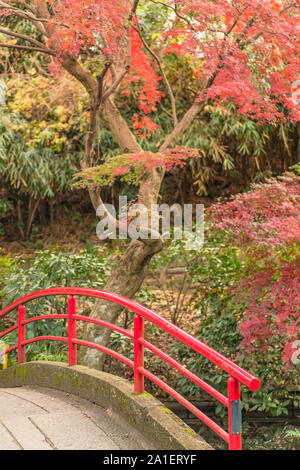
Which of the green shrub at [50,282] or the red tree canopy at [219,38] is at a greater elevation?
the red tree canopy at [219,38]

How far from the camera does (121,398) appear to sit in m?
3.38

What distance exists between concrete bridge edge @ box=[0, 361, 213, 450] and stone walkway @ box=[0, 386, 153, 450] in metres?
0.07

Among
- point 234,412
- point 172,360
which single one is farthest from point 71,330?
point 234,412

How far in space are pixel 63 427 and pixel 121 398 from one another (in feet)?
1.34

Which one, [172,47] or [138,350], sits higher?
[172,47]

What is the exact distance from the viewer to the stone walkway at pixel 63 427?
3012 millimetres

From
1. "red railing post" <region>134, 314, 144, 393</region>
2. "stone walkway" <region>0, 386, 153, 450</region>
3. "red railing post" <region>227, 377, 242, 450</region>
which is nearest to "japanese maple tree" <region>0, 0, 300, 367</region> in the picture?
"stone walkway" <region>0, 386, 153, 450</region>

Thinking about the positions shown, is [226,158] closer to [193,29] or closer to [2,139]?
[2,139]

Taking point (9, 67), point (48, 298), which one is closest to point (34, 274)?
point (48, 298)

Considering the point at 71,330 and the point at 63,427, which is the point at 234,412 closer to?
the point at 63,427

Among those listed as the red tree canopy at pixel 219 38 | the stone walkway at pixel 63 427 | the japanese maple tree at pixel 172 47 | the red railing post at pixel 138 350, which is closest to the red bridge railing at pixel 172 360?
the red railing post at pixel 138 350

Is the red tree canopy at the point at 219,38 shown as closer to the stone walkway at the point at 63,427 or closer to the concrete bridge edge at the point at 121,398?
the concrete bridge edge at the point at 121,398

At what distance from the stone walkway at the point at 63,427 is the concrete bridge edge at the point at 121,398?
2.7 inches

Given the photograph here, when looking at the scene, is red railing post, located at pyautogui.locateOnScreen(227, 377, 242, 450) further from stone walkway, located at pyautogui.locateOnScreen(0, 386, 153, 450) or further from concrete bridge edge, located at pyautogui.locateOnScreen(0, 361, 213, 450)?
stone walkway, located at pyautogui.locateOnScreen(0, 386, 153, 450)
